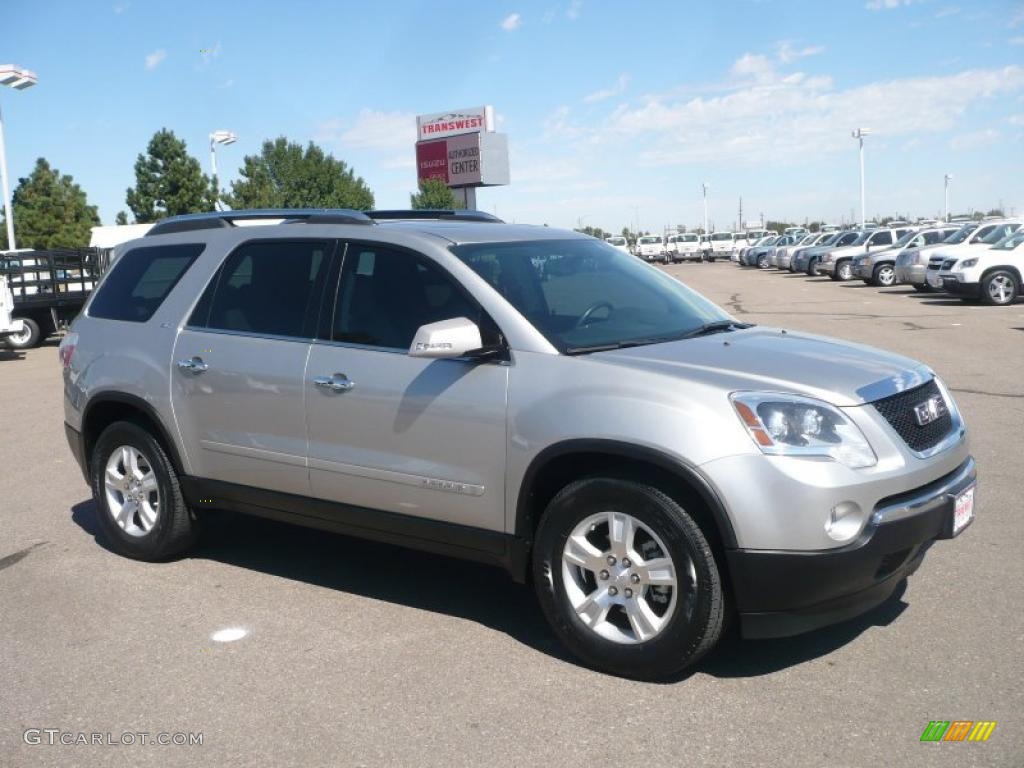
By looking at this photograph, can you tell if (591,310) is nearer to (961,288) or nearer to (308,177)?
(961,288)

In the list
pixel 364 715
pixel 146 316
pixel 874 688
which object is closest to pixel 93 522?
pixel 146 316

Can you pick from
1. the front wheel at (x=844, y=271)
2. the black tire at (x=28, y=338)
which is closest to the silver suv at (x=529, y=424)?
the black tire at (x=28, y=338)

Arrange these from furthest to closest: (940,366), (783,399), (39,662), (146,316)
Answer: (940,366), (146,316), (39,662), (783,399)

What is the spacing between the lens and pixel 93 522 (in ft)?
23.2

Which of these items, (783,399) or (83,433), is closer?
(783,399)

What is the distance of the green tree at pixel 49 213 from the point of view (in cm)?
5194

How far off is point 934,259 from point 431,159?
48.5m

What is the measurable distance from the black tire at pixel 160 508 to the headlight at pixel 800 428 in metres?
3.28

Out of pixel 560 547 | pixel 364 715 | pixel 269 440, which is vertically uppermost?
pixel 269 440

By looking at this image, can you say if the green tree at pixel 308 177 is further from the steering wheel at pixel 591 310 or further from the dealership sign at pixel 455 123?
the steering wheel at pixel 591 310

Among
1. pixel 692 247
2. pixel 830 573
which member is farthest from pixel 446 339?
pixel 692 247

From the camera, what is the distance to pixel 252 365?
5312 mm

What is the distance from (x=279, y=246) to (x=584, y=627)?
2553mm

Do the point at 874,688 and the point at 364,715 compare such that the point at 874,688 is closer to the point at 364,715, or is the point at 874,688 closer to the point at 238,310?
the point at 364,715
